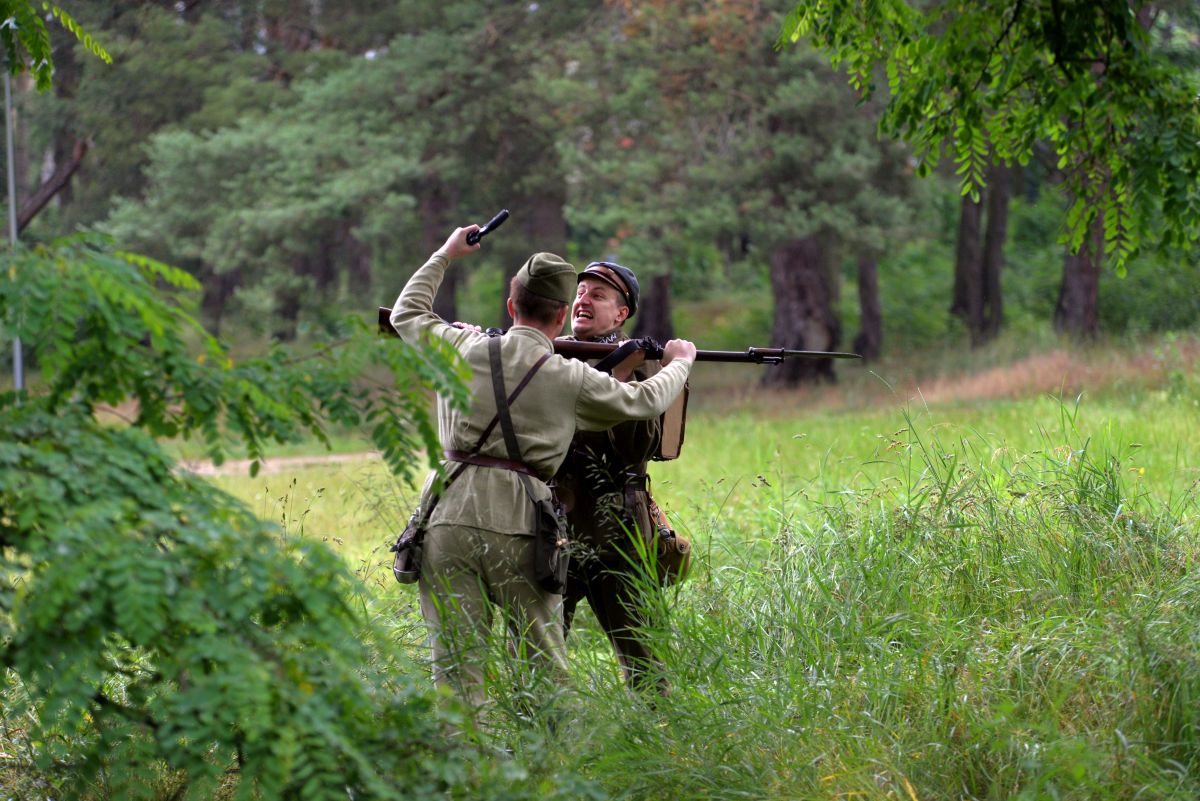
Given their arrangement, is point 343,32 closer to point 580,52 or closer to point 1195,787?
point 580,52

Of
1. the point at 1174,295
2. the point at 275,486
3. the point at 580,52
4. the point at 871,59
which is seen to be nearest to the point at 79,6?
the point at 580,52

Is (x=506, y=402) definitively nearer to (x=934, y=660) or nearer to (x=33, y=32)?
(x=934, y=660)

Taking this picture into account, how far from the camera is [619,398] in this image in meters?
4.75

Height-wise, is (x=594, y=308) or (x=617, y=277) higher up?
(x=617, y=277)

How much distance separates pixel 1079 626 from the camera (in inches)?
191

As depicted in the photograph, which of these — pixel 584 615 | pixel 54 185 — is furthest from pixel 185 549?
pixel 54 185

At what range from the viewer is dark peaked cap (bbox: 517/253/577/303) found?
4.85 m

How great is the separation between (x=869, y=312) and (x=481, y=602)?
2570cm

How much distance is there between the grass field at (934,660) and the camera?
396 centimetres

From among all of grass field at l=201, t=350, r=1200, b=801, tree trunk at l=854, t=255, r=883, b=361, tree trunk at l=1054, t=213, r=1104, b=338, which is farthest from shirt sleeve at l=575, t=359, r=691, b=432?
tree trunk at l=854, t=255, r=883, b=361

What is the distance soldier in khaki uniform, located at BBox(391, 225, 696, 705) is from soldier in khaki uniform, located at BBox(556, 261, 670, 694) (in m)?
0.50

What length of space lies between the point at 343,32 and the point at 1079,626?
91.5ft

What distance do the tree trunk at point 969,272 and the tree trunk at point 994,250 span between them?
0.21m

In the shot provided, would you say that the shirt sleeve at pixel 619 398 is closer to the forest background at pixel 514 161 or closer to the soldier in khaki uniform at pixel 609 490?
the soldier in khaki uniform at pixel 609 490
